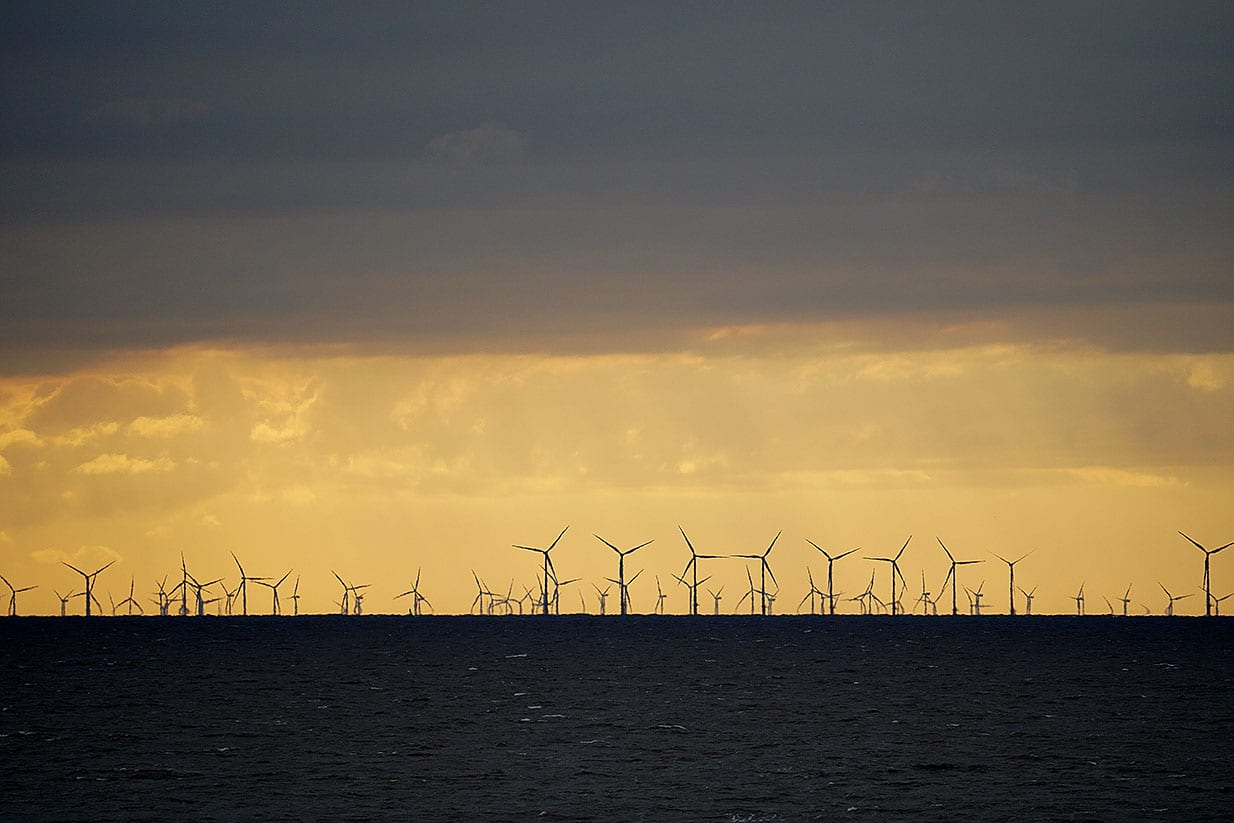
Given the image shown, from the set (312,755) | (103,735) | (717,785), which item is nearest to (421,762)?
(312,755)

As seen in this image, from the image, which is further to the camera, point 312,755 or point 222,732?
point 222,732

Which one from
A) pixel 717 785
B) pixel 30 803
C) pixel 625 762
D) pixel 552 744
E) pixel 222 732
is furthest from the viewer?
pixel 222 732

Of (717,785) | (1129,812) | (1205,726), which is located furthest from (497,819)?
(1205,726)

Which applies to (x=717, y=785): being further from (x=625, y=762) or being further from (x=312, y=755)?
(x=312, y=755)

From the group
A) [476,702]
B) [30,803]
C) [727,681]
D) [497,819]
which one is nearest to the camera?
[497,819]

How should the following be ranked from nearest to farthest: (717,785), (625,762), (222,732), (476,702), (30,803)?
(30,803)
(717,785)
(625,762)
(222,732)
(476,702)

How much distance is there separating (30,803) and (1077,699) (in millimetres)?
84841

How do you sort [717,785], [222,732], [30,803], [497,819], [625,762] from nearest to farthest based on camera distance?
[497,819] < [30,803] < [717,785] < [625,762] < [222,732]

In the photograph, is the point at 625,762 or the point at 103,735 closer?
the point at 625,762

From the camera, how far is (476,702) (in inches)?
5162

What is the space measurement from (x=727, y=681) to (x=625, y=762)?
70.4m

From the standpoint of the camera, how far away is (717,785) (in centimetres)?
7888

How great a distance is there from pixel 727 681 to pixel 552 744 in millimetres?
61924

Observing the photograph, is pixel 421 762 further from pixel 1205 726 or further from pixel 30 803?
pixel 1205 726
